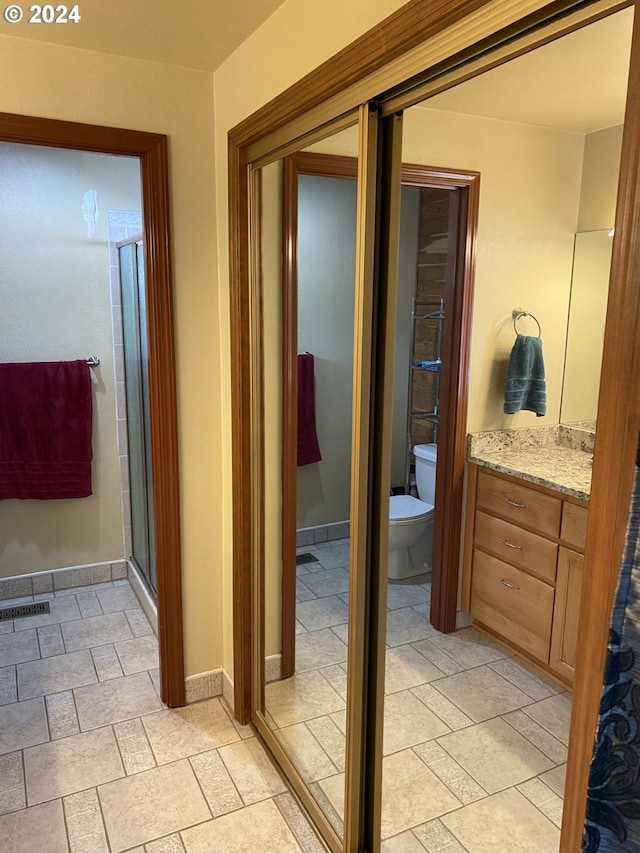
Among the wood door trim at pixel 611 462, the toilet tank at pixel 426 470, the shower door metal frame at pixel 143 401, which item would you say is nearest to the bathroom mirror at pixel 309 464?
the toilet tank at pixel 426 470

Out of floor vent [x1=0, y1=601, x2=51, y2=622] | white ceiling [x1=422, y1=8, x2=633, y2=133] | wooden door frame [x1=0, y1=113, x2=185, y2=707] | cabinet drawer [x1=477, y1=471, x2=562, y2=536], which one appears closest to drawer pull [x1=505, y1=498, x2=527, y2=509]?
cabinet drawer [x1=477, y1=471, x2=562, y2=536]

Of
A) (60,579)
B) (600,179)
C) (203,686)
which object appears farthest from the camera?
(60,579)

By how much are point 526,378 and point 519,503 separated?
1.19ft

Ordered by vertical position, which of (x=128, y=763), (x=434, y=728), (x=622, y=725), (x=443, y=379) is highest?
(x=443, y=379)

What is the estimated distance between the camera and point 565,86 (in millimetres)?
1182

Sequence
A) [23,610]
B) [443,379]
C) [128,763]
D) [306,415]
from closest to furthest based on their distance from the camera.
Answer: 1. [443,379]
2. [306,415]
3. [128,763]
4. [23,610]

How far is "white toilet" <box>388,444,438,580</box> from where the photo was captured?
6.32 ft

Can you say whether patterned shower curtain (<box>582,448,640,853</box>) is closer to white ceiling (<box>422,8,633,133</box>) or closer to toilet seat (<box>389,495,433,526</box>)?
white ceiling (<box>422,8,633,133</box>)

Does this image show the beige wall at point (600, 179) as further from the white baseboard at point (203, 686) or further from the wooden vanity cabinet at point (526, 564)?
the white baseboard at point (203, 686)

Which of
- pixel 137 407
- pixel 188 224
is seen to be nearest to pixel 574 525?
pixel 188 224

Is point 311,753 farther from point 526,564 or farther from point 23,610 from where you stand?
point 23,610

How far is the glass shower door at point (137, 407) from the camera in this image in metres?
2.98

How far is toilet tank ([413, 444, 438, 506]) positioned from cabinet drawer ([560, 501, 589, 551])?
606mm

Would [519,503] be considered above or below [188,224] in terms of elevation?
below
